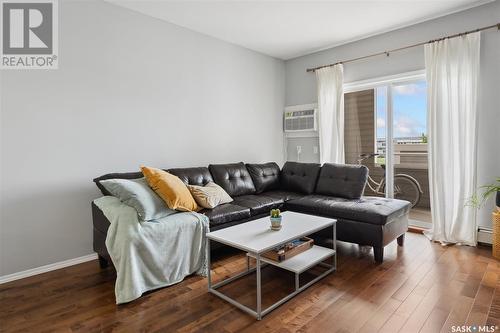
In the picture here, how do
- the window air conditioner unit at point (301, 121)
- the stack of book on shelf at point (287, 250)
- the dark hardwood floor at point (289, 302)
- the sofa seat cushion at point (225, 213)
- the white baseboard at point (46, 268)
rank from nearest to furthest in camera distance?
the dark hardwood floor at point (289, 302) < the stack of book on shelf at point (287, 250) < the white baseboard at point (46, 268) < the sofa seat cushion at point (225, 213) < the window air conditioner unit at point (301, 121)

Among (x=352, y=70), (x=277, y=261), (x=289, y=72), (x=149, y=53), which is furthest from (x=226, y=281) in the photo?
(x=289, y=72)

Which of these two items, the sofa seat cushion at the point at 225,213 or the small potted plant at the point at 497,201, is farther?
the small potted plant at the point at 497,201

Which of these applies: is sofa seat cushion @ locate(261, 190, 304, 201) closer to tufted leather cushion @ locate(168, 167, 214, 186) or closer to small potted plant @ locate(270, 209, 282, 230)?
tufted leather cushion @ locate(168, 167, 214, 186)

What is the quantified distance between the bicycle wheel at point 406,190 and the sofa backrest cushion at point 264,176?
165 centimetres

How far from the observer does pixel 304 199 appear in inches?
135

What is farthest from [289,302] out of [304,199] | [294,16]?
[294,16]

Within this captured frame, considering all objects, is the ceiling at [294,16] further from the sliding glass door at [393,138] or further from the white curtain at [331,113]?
the sliding glass door at [393,138]

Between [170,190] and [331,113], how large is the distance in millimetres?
2862

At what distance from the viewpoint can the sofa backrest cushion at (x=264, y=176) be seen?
390 centimetres

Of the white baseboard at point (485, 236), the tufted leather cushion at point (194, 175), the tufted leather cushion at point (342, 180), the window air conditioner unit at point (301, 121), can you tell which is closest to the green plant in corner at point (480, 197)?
the white baseboard at point (485, 236)

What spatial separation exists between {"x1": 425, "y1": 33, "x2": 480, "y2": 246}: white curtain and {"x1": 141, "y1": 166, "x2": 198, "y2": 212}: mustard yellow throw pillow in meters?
2.81

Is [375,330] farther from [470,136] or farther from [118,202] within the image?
[470,136]

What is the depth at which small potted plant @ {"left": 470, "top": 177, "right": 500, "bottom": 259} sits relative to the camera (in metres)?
2.83

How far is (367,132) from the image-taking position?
4.24 metres
